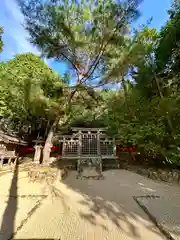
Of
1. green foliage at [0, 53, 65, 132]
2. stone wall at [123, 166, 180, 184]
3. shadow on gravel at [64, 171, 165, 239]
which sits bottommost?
shadow on gravel at [64, 171, 165, 239]

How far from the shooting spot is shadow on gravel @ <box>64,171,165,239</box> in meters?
2.48

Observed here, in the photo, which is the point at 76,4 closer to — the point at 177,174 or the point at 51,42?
the point at 51,42

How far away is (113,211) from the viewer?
121 inches

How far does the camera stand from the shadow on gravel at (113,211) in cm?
248

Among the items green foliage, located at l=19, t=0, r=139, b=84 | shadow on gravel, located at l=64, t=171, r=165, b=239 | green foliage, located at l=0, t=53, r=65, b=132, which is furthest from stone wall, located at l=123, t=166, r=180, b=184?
green foliage, located at l=19, t=0, r=139, b=84

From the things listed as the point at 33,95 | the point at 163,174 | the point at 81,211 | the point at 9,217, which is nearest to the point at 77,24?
the point at 33,95

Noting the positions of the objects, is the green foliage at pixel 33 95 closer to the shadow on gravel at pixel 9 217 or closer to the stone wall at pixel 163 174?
the shadow on gravel at pixel 9 217

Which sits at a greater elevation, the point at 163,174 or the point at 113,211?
the point at 163,174

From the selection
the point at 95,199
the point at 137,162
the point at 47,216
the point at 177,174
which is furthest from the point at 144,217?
the point at 137,162

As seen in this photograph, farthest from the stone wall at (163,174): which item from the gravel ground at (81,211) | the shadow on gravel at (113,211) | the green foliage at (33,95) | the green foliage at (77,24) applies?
the green foliage at (77,24)

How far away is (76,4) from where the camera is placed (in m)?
5.43

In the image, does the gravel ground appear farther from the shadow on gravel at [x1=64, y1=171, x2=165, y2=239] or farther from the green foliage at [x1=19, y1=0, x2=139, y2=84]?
the green foliage at [x1=19, y1=0, x2=139, y2=84]

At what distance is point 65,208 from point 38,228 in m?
0.84

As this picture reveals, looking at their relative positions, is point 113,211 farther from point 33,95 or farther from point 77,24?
point 77,24
